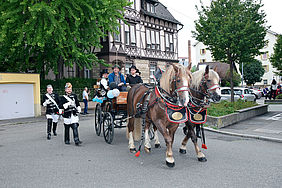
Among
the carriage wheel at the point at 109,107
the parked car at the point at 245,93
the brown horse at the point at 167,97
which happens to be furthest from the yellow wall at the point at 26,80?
the parked car at the point at 245,93

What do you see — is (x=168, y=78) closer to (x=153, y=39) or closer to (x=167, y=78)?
(x=167, y=78)

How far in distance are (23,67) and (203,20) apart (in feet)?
44.7

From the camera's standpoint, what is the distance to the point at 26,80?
17172 mm

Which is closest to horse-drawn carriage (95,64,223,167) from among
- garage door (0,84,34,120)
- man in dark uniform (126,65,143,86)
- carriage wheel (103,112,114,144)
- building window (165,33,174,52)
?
carriage wheel (103,112,114,144)

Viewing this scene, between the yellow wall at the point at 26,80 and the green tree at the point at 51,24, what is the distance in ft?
5.34

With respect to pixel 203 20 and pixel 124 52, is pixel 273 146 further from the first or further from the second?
pixel 124 52

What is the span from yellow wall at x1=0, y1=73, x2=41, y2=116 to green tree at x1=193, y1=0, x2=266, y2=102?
11396 mm

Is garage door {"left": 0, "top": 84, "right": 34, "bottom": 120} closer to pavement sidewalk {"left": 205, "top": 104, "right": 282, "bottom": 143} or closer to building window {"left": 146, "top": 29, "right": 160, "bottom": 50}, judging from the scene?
pavement sidewalk {"left": 205, "top": 104, "right": 282, "bottom": 143}

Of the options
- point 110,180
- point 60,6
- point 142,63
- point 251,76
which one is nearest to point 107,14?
point 60,6

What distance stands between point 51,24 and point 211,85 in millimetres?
11435

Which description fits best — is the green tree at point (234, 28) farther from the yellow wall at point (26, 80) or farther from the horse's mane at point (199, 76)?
the yellow wall at point (26, 80)

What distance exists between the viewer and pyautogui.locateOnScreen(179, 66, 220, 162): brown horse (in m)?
6.18

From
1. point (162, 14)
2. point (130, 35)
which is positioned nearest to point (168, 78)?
point (130, 35)

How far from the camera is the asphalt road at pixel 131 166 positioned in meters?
4.71
